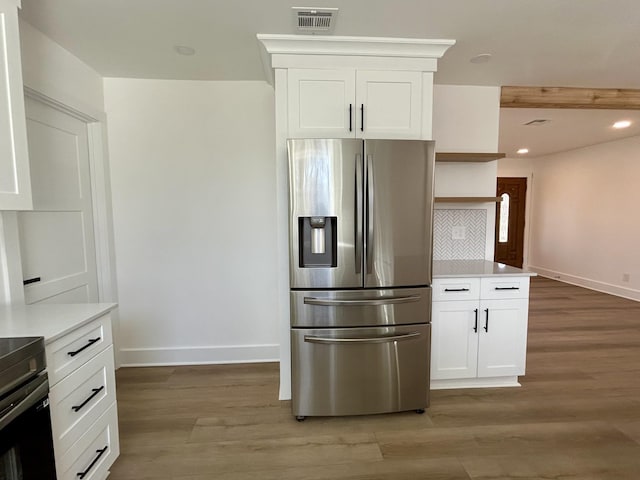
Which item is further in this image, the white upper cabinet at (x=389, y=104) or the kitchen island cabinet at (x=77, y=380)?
the white upper cabinet at (x=389, y=104)

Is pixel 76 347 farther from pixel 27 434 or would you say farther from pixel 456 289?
pixel 456 289

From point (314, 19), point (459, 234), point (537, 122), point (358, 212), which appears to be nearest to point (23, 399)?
point (358, 212)

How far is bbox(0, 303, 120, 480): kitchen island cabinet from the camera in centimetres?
137

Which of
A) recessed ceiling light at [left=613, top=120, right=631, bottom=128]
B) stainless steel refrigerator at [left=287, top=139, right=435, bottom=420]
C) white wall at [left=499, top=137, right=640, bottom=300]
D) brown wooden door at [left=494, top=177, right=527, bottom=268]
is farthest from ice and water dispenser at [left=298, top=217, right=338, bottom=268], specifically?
brown wooden door at [left=494, top=177, right=527, bottom=268]

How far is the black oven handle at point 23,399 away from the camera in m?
1.11

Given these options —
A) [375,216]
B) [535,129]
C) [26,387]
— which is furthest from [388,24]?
[535,129]

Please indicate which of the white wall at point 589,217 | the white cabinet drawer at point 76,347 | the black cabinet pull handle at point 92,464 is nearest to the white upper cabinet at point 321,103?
the white cabinet drawer at point 76,347

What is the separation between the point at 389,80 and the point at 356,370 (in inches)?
79.3

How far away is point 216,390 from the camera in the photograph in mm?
2604

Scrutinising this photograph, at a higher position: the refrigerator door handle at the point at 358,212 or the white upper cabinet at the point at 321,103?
A: the white upper cabinet at the point at 321,103

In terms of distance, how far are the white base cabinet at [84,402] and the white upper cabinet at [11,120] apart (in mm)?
705

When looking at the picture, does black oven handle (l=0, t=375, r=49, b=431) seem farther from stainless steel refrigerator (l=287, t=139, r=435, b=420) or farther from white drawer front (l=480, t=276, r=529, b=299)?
white drawer front (l=480, t=276, r=529, b=299)

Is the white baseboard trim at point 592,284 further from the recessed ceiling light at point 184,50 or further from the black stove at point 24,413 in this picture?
the black stove at point 24,413

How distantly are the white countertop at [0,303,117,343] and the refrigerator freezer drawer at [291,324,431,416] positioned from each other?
1.14 metres
